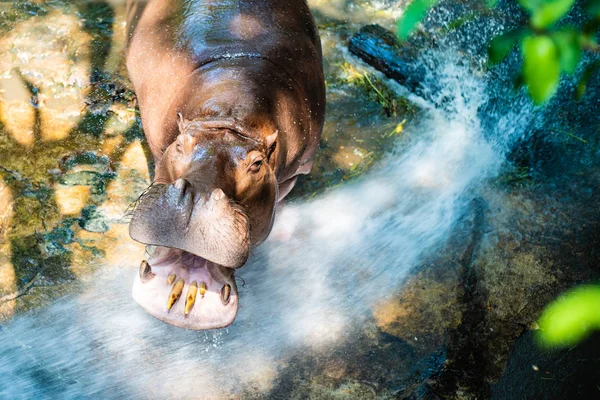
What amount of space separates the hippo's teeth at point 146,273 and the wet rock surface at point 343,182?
1.14m

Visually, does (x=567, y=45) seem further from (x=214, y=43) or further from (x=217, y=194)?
(x=214, y=43)

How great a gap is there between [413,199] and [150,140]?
2.13 m

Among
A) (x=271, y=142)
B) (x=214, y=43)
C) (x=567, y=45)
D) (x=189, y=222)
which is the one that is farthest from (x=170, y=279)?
(x=567, y=45)

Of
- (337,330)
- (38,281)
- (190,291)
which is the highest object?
(190,291)

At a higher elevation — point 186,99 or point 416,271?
point 186,99

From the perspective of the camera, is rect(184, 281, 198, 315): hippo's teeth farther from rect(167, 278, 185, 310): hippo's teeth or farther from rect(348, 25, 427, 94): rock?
rect(348, 25, 427, 94): rock

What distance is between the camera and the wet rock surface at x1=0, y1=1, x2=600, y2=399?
404cm

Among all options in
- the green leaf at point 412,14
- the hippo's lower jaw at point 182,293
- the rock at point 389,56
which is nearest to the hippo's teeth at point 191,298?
the hippo's lower jaw at point 182,293

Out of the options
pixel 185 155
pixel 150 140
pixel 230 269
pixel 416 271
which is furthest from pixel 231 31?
pixel 416 271

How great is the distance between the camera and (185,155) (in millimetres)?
3180

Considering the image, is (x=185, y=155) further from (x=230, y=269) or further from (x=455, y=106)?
(x=455, y=106)

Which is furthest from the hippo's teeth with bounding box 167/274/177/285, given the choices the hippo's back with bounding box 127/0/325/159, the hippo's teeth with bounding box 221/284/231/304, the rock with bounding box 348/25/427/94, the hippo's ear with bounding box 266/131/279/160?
the rock with bounding box 348/25/427/94

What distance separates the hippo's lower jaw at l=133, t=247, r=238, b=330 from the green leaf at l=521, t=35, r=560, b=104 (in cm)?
235

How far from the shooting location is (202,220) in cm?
284
